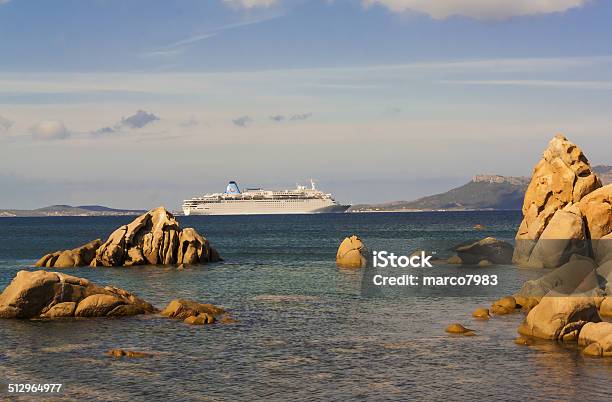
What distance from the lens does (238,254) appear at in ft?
318

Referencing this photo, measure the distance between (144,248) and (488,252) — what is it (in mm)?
37105

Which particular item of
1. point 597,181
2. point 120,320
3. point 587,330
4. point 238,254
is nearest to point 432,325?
point 587,330

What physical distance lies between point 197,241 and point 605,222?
42.3 m

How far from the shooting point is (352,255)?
7606cm

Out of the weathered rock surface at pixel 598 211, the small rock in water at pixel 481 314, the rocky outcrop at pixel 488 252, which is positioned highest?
the weathered rock surface at pixel 598 211

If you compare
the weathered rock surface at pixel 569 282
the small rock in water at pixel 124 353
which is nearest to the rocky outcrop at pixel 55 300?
the small rock in water at pixel 124 353

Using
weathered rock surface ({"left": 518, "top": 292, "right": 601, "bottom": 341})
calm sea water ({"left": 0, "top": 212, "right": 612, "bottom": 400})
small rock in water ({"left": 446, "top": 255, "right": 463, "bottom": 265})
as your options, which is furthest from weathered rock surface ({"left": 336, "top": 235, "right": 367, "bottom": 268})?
weathered rock surface ({"left": 518, "top": 292, "right": 601, "bottom": 341})

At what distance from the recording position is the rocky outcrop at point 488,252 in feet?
246

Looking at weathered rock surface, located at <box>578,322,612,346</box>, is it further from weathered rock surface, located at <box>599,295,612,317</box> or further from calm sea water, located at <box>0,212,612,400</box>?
weathered rock surface, located at <box>599,295,612,317</box>

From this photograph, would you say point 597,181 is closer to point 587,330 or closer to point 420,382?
point 587,330

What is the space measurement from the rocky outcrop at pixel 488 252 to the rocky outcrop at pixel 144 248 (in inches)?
1147

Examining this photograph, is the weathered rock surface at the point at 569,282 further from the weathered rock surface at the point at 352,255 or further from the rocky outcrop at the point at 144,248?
the rocky outcrop at the point at 144,248

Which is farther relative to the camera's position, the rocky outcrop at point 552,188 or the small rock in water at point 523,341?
the rocky outcrop at point 552,188

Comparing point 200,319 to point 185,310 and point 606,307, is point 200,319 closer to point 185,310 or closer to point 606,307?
point 185,310
